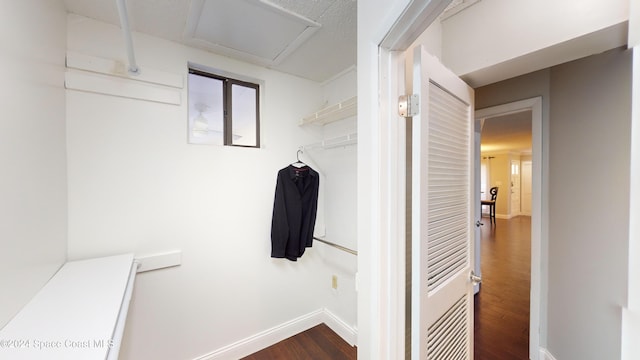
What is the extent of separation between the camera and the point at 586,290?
4.82 ft

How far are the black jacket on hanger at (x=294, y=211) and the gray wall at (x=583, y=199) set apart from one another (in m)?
1.78

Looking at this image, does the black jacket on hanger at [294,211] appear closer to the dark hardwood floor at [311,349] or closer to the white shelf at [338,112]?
the white shelf at [338,112]

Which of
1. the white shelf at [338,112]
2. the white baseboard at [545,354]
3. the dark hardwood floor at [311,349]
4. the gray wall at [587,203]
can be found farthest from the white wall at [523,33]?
the dark hardwood floor at [311,349]

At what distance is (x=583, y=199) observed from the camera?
150 centimetres

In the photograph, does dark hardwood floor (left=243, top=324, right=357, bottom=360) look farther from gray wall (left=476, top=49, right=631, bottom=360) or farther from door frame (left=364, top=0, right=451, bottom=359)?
gray wall (left=476, top=49, right=631, bottom=360)

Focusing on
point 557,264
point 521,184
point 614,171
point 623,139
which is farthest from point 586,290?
point 521,184

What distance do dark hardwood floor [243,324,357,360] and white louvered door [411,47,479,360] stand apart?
3.31 feet

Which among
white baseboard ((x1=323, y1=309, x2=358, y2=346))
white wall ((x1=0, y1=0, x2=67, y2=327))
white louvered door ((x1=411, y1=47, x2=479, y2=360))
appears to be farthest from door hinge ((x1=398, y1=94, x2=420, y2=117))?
white baseboard ((x1=323, y1=309, x2=358, y2=346))

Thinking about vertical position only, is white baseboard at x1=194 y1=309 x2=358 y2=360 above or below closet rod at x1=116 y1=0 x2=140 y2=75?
below

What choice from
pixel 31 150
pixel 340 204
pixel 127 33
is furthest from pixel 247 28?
pixel 340 204

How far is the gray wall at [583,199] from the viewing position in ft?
3.96

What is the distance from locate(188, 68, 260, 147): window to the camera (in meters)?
1.96

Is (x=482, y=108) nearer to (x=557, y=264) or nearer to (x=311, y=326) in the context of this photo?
(x=557, y=264)

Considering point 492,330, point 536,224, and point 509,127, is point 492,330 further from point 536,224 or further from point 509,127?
point 509,127
